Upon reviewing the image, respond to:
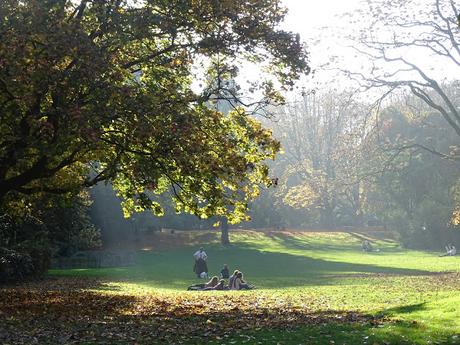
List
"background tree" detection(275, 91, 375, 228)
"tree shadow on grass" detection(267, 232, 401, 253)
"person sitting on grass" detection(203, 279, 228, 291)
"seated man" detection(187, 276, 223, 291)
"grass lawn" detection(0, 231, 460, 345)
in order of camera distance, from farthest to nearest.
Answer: "background tree" detection(275, 91, 375, 228), "tree shadow on grass" detection(267, 232, 401, 253), "seated man" detection(187, 276, 223, 291), "person sitting on grass" detection(203, 279, 228, 291), "grass lawn" detection(0, 231, 460, 345)

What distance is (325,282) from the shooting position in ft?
92.6

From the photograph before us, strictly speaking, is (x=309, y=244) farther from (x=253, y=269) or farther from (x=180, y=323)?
(x=180, y=323)

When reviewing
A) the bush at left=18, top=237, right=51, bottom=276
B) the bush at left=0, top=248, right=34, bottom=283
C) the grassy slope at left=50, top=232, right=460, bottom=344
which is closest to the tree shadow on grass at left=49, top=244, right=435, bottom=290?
the grassy slope at left=50, top=232, right=460, bottom=344

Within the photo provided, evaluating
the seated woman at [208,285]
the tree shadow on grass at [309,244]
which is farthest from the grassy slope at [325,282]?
the seated woman at [208,285]

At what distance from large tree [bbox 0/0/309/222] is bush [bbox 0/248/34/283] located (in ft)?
26.7

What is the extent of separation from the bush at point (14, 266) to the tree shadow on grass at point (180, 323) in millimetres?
8295

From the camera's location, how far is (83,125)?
12383mm

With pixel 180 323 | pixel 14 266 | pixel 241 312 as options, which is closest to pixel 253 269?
pixel 14 266

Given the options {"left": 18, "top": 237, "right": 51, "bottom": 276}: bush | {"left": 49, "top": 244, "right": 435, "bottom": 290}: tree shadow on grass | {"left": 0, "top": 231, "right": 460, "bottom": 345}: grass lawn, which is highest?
{"left": 18, "top": 237, "right": 51, "bottom": 276}: bush

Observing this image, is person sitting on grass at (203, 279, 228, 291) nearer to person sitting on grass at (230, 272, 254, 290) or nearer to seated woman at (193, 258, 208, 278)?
person sitting on grass at (230, 272, 254, 290)

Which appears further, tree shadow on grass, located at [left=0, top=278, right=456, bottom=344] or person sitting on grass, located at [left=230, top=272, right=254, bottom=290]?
person sitting on grass, located at [left=230, top=272, right=254, bottom=290]

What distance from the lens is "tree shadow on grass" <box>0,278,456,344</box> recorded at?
35.0 ft

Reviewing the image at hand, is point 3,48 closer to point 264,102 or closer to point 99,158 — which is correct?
point 99,158

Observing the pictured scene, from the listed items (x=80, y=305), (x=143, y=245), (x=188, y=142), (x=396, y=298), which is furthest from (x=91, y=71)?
(x=143, y=245)
